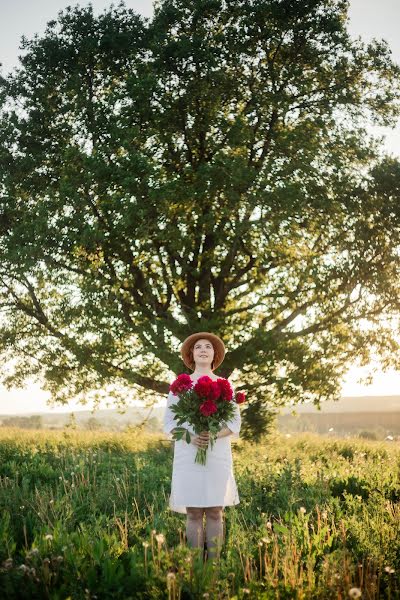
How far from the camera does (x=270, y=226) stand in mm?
13719

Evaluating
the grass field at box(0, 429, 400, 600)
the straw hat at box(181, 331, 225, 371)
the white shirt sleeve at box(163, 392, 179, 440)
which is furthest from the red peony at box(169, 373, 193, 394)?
the grass field at box(0, 429, 400, 600)

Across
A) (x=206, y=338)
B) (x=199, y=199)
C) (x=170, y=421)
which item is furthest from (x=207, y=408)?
(x=199, y=199)

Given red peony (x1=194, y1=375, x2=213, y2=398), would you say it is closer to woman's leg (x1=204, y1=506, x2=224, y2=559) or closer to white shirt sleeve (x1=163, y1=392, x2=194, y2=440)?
white shirt sleeve (x1=163, y1=392, x2=194, y2=440)

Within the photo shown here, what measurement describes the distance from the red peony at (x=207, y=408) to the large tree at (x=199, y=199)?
290 inches

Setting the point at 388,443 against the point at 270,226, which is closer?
the point at 270,226

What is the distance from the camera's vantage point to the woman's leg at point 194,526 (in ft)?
20.7

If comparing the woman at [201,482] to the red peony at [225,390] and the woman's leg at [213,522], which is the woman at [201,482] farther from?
the red peony at [225,390]

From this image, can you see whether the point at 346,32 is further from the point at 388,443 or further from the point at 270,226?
the point at 388,443

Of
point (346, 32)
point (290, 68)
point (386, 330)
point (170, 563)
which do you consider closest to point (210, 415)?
point (170, 563)

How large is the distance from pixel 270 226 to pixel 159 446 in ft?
25.7

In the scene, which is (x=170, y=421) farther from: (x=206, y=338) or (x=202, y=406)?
(x=206, y=338)

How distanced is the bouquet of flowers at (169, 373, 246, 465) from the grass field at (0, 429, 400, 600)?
3.34ft

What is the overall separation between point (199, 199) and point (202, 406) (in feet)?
30.0

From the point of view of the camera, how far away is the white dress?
620 centimetres
